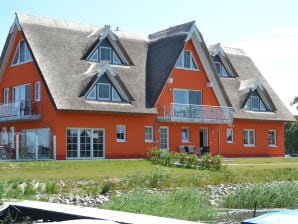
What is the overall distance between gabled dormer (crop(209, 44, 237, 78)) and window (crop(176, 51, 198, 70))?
99.1 inches

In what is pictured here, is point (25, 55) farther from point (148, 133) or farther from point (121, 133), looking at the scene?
point (148, 133)

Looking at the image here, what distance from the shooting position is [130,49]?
36781mm

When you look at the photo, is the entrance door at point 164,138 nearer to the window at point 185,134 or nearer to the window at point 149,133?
the window at point 149,133

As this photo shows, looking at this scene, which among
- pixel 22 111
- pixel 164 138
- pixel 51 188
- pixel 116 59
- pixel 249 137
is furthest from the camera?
pixel 249 137

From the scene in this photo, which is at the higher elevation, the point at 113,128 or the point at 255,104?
the point at 255,104

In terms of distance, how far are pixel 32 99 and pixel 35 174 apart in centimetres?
1222

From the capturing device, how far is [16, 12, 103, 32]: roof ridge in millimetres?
33125

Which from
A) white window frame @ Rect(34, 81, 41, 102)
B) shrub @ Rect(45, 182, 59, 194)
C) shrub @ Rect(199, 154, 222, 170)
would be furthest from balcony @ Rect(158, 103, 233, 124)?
shrub @ Rect(45, 182, 59, 194)

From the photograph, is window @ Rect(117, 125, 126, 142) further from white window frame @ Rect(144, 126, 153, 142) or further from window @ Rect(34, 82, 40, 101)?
window @ Rect(34, 82, 40, 101)

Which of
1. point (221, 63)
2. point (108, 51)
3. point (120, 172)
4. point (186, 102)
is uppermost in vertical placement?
point (221, 63)

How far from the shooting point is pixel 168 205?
619 inches

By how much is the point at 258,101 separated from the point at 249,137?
8.95 ft

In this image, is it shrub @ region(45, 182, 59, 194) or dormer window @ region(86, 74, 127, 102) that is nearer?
shrub @ region(45, 182, 59, 194)

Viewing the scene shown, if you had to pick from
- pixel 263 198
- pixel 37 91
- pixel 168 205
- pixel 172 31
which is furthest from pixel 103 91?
pixel 168 205
